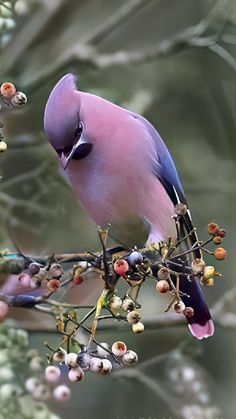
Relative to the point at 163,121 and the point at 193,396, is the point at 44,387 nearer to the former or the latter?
the point at 193,396

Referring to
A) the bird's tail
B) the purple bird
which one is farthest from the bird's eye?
the bird's tail

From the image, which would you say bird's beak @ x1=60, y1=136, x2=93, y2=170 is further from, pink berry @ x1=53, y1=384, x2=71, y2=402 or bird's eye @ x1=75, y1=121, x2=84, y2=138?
pink berry @ x1=53, y1=384, x2=71, y2=402

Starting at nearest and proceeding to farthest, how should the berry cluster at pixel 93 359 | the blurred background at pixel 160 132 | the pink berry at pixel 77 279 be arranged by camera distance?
1. the berry cluster at pixel 93 359
2. the pink berry at pixel 77 279
3. the blurred background at pixel 160 132

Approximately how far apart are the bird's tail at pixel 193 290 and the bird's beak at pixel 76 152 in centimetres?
9

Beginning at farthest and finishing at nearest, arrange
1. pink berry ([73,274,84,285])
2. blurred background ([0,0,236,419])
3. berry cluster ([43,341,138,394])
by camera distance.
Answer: blurred background ([0,0,236,419]) → pink berry ([73,274,84,285]) → berry cluster ([43,341,138,394])

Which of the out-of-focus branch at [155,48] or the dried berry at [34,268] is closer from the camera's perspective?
the dried berry at [34,268]

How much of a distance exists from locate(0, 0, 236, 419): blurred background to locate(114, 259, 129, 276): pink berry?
185 millimetres

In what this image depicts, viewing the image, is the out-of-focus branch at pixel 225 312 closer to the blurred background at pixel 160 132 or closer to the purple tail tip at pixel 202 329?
the blurred background at pixel 160 132

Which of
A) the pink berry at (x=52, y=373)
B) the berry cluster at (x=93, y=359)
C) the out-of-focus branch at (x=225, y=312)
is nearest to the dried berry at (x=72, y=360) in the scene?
the berry cluster at (x=93, y=359)

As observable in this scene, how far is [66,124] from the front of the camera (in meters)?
0.59

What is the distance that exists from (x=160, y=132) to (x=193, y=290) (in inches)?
10.2

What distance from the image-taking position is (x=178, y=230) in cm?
60

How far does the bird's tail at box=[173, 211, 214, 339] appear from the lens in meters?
0.61

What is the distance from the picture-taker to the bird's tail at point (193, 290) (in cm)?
61
